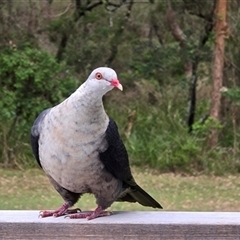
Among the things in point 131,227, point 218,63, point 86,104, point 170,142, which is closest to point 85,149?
point 86,104

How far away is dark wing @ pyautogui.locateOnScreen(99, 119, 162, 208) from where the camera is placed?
2.84 m

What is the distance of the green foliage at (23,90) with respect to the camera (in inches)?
425

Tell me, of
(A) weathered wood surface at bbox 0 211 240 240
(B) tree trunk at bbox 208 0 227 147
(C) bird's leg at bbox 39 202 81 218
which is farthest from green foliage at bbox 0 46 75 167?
(A) weathered wood surface at bbox 0 211 240 240

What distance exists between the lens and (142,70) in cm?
1315

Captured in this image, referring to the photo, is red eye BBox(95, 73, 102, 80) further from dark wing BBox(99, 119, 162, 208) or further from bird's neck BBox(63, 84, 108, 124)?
dark wing BBox(99, 119, 162, 208)

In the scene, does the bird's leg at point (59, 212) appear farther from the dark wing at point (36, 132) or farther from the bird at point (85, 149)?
the dark wing at point (36, 132)

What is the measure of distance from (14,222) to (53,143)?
18.9 inches

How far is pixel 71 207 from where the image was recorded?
9.75 ft

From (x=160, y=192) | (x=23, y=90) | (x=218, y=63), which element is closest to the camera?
(x=160, y=192)

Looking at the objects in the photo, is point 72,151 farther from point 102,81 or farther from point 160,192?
point 160,192

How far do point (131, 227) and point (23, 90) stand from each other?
352 inches

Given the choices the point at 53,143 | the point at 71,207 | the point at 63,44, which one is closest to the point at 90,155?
the point at 53,143

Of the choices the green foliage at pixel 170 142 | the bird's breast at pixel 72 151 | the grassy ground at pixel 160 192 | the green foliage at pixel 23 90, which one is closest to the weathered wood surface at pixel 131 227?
the bird's breast at pixel 72 151

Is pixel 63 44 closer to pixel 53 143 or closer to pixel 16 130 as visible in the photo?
pixel 16 130
